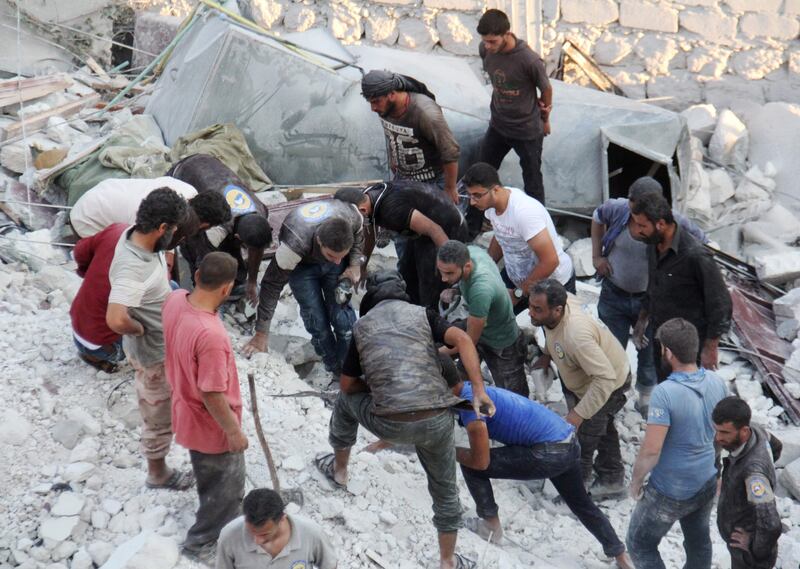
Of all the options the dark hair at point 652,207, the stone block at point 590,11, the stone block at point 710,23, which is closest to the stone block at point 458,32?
the stone block at point 590,11

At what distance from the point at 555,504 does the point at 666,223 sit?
1815 mm

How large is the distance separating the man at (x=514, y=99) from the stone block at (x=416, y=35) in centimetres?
315

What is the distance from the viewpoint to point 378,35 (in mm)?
10375

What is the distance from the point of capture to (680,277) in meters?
5.51

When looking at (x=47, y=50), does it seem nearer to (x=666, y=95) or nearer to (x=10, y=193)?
(x=10, y=193)

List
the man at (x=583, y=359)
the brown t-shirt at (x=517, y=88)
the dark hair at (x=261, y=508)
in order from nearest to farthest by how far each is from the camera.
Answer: the dark hair at (x=261, y=508), the man at (x=583, y=359), the brown t-shirt at (x=517, y=88)

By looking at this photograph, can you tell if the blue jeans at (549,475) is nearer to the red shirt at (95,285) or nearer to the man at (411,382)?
the man at (411,382)

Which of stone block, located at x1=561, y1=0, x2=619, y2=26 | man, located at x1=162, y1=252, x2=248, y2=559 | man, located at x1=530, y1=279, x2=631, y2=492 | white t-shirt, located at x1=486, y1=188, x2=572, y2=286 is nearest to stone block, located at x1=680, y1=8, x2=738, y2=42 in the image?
stone block, located at x1=561, y1=0, x2=619, y2=26

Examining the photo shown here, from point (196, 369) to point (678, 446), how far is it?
2.27 m

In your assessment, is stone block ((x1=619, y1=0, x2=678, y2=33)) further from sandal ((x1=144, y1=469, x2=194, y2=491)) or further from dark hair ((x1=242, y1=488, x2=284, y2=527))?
dark hair ((x1=242, y1=488, x2=284, y2=527))

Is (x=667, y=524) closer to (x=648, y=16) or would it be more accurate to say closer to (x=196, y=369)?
(x=196, y=369)

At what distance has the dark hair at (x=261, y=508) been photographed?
352 centimetres

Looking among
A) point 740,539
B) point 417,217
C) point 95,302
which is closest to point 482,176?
point 417,217

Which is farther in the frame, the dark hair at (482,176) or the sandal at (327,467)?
the dark hair at (482,176)
